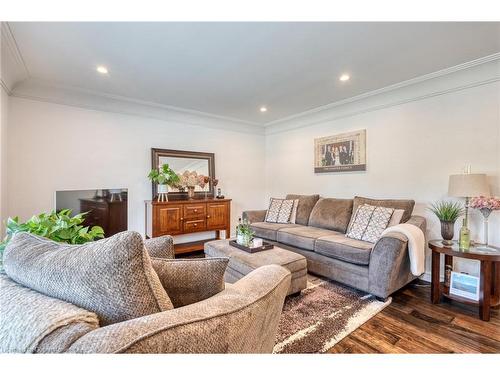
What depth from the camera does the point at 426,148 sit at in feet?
9.56

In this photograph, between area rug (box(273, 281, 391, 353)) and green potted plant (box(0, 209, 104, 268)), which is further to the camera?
area rug (box(273, 281, 391, 353))

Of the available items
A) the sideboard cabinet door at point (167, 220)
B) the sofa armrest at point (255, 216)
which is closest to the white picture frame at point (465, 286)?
the sofa armrest at point (255, 216)

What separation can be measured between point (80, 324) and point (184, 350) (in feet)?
0.85

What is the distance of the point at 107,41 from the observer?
2.07 m

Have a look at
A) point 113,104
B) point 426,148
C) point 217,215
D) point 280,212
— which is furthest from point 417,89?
point 113,104

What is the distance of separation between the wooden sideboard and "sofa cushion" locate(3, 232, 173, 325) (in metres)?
2.85

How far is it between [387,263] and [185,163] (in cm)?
332

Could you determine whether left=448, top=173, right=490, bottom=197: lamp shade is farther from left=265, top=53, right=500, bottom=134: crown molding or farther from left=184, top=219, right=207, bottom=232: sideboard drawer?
left=184, top=219, right=207, bottom=232: sideboard drawer

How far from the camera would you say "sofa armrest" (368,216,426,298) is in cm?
219

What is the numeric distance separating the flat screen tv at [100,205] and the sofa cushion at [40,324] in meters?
2.90

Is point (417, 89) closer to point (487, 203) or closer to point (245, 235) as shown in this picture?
point (487, 203)

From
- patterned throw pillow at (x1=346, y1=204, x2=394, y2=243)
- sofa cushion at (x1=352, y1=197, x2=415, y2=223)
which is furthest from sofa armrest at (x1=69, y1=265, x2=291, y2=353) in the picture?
sofa cushion at (x1=352, y1=197, x2=415, y2=223)
